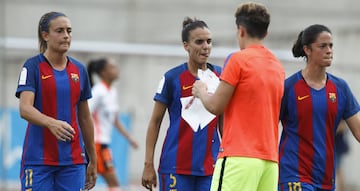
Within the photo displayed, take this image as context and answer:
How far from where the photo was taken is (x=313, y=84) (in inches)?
288

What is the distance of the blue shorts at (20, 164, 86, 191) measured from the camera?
727 cm

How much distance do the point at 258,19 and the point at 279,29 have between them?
1161 centimetres

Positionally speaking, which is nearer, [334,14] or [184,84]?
[184,84]

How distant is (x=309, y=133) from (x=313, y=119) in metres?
0.11

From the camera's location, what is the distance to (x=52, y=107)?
7293mm

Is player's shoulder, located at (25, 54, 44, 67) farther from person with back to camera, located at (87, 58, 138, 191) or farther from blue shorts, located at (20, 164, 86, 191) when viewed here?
person with back to camera, located at (87, 58, 138, 191)

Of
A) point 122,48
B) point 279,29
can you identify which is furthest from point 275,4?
point 122,48

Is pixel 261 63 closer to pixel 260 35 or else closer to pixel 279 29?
pixel 260 35

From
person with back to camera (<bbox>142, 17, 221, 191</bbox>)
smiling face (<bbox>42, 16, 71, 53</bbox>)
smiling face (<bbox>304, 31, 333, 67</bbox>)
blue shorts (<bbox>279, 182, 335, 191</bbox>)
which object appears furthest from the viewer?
person with back to camera (<bbox>142, 17, 221, 191</bbox>)

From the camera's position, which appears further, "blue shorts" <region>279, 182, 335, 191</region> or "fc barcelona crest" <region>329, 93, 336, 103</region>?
"fc barcelona crest" <region>329, 93, 336, 103</region>

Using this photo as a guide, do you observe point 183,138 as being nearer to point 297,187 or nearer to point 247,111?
point 297,187

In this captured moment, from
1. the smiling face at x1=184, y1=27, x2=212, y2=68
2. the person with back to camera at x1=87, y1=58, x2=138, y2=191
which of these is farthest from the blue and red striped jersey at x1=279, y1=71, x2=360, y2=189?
the person with back to camera at x1=87, y1=58, x2=138, y2=191

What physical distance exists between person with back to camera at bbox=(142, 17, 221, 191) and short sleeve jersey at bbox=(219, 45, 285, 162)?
1.12 m

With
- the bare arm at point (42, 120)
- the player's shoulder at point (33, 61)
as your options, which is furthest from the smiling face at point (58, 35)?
the bare arm at point (42, 120)
